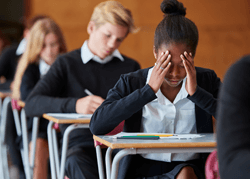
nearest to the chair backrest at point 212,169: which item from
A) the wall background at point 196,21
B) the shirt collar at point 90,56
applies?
the shirt collar at point 90,56

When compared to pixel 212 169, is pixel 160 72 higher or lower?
higher

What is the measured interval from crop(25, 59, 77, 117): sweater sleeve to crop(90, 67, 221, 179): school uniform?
0.57 metres

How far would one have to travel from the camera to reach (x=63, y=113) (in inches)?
73.2

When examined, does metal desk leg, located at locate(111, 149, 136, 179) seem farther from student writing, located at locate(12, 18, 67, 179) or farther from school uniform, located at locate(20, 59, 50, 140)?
student writing, located at locate(12, 18, 67, 179)

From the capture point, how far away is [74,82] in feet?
6.75

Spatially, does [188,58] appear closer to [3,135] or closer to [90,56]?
[90,56]

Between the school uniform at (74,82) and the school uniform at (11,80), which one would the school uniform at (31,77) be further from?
the school uniform at (74,82)

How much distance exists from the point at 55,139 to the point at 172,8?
1026mm

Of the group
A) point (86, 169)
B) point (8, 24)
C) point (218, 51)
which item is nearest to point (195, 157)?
point (86, 169)

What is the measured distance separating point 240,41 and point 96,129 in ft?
17.0

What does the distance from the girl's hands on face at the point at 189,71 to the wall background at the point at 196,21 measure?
454 centimetres

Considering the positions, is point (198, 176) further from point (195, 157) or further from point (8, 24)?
point (8, 24)

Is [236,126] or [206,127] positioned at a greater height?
[236,126]

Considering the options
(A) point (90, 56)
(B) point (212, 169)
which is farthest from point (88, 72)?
(B) point (212, 169)
